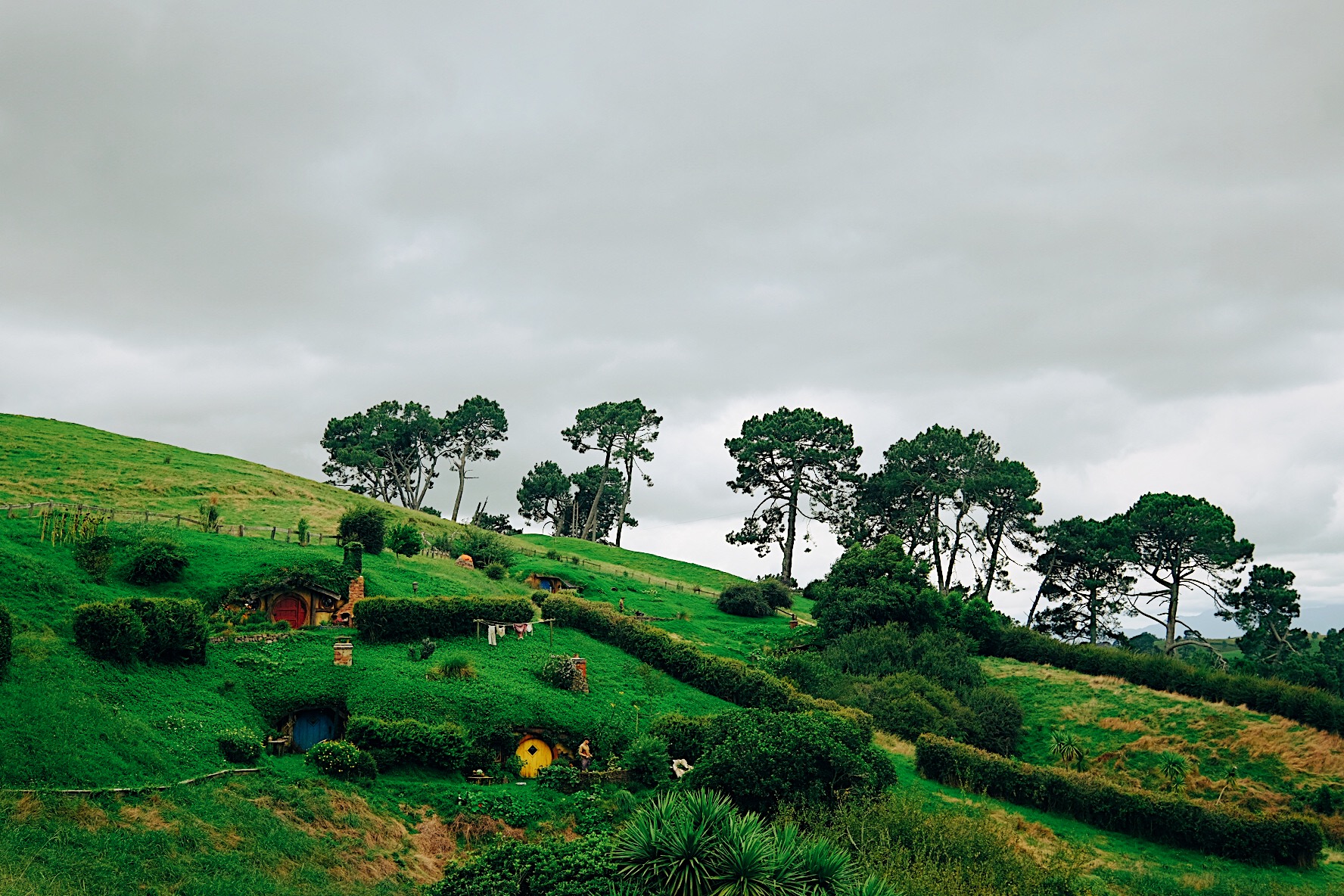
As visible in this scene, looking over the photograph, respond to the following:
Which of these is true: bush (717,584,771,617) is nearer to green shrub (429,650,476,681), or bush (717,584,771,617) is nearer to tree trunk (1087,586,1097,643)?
tree trunk (1087,586,1097,643)

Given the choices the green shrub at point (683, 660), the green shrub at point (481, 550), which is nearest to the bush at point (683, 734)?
the green shrub at point (683, 660)

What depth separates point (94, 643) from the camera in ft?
94.6

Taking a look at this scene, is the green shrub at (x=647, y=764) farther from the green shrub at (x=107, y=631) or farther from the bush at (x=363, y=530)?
the bush at (x=363, y=530)

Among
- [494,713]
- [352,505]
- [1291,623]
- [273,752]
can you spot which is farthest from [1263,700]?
[352,505]

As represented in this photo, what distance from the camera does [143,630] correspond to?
29.6 m

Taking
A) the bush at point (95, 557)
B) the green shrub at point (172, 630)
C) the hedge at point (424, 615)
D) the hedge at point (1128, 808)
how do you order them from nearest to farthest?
the green shrub at point (172, 630)
the hedge at point (1128, 808)
the bush at point (95, 557)
the hedge at point (424, 615)

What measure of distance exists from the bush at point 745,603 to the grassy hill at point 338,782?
1187 cm

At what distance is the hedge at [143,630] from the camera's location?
28812 mm

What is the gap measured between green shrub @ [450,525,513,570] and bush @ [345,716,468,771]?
2946 cm

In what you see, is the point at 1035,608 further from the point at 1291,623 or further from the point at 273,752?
the point at 273,752

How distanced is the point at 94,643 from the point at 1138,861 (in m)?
38.2

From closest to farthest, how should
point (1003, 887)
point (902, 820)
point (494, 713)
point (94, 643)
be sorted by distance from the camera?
point (1003, 887) → point (902, 820) → point (94, 643) → point (494, 713)

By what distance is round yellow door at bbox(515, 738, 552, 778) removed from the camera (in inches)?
1281

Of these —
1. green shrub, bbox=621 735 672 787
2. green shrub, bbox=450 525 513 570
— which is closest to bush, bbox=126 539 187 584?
green shrub, bbox=450 525 513 570
